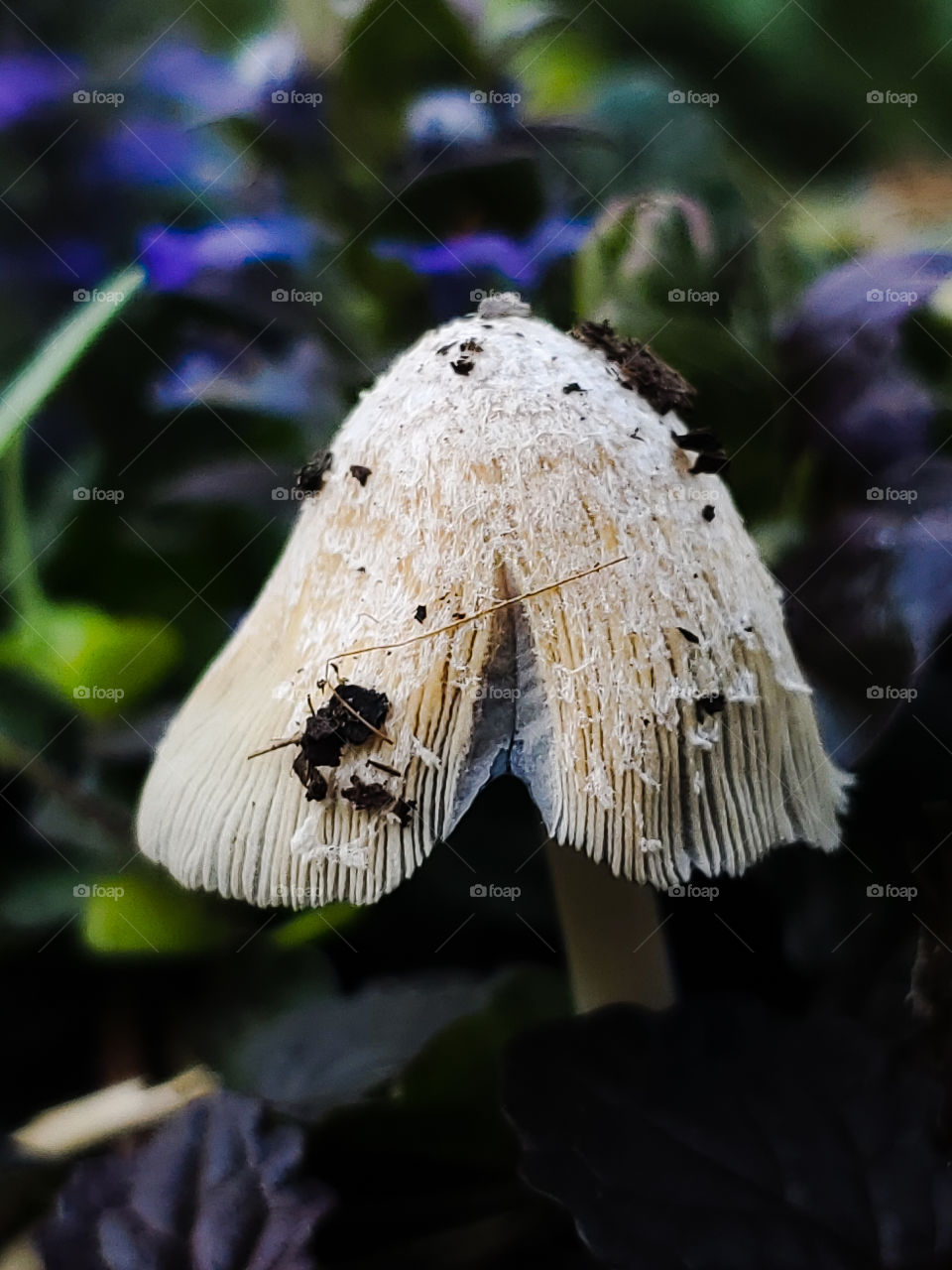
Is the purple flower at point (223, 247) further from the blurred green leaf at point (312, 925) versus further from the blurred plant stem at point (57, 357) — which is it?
the blurred green leaf at point (312, 925)

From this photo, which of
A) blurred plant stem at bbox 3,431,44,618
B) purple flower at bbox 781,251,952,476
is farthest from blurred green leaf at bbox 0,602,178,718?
purple flower at bbox 781,251,952,476

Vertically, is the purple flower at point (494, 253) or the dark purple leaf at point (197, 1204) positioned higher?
the purple flower at point (494, 253)

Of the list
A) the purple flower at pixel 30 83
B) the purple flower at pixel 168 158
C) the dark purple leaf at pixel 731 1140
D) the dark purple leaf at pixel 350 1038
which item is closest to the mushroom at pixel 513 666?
the dark purple leaf at pixel 731 1140

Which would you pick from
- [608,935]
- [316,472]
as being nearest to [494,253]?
[316,472]

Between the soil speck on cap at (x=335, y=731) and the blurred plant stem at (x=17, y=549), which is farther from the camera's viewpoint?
the blurred plant stem at (x=17, y=549)

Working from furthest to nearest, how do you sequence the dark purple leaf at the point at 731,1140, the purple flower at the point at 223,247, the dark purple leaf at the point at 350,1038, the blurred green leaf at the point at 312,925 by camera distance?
the purple flower at the point at 223,247 → the blurred green leaf at the point at 312,925 → the dark purple leaf at the point at 350,1038 → the dark purple leaf at the point at 731,1140

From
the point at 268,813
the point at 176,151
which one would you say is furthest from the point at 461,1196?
the point at 176,151
